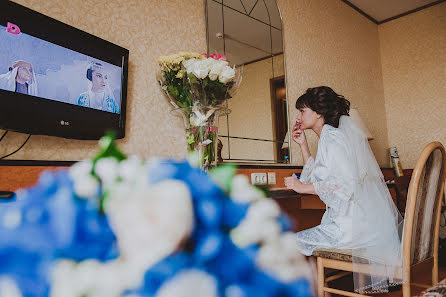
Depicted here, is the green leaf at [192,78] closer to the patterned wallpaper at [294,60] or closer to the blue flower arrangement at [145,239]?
the patterned wallpaper at [294,60]

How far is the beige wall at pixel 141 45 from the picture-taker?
5.41 feet

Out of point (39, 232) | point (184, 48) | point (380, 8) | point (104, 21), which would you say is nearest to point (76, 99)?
point (104, 21)

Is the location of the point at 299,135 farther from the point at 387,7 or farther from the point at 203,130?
the point at 387,7

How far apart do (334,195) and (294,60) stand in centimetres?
161

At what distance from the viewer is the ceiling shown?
14.0ft

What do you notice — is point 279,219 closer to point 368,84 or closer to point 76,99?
point 76,99

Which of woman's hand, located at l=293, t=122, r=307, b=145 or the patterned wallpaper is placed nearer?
the patterned wallpaper

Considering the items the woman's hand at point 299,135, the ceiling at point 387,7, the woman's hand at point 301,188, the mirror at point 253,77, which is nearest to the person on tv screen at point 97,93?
the mirror at point 253,77

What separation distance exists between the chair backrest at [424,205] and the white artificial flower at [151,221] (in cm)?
161

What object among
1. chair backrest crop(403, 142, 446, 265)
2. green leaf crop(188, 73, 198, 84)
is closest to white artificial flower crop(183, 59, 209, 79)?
green leaf crop(188, 73, 198, 84)

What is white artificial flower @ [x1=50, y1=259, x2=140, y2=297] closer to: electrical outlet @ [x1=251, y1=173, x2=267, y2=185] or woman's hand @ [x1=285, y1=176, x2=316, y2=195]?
woman's hand @ [x1=285, y1=176, x2=316, y2=195]

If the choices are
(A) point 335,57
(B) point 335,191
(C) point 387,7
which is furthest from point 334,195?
(C) point 387,7

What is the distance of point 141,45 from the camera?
1.99 meters

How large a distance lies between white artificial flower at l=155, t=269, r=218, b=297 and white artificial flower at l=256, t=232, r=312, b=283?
0.09 ft
